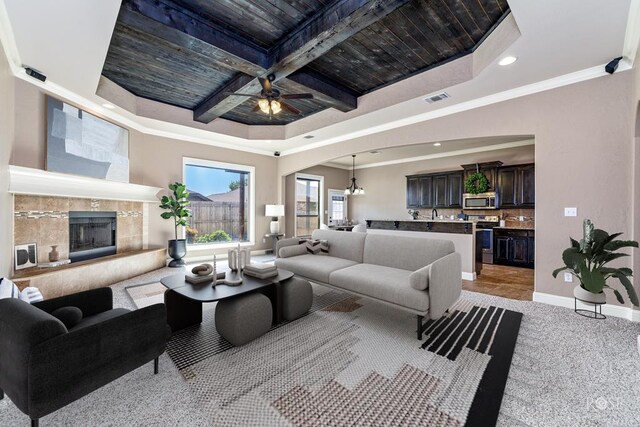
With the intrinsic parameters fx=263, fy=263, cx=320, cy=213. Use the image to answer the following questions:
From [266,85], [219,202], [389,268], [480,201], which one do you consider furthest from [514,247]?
[219,202]

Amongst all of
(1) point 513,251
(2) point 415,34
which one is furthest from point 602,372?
(1) point 513,251

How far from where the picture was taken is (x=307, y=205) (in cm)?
890

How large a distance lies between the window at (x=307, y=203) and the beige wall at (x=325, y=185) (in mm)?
214

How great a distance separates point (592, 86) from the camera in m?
3.14

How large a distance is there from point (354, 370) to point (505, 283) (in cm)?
386

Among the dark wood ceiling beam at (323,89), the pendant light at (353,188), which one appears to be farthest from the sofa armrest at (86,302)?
the pendant light at (353,188)

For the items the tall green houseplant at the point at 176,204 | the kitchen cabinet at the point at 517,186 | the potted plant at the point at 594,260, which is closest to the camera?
the potted plant at the point at 594,260

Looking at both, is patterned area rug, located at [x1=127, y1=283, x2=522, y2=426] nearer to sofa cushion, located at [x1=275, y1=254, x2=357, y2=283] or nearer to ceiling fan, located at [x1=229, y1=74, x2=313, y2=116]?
sofa cushion, located at [x1=275, y1=254, x2=357, y2=283]

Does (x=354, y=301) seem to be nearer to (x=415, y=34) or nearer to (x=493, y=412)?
(x=493, y=412)

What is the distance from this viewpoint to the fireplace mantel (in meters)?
3.17

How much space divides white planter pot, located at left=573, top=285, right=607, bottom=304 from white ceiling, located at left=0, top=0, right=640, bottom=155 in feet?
8.29

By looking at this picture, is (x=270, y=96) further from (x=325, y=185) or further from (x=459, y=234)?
(x=325, y=185)

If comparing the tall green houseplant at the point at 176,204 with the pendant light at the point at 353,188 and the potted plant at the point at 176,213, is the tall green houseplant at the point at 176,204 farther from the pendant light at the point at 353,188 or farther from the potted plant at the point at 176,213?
the pendant light at the point at 353,188

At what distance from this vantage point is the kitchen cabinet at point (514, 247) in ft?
19.2
